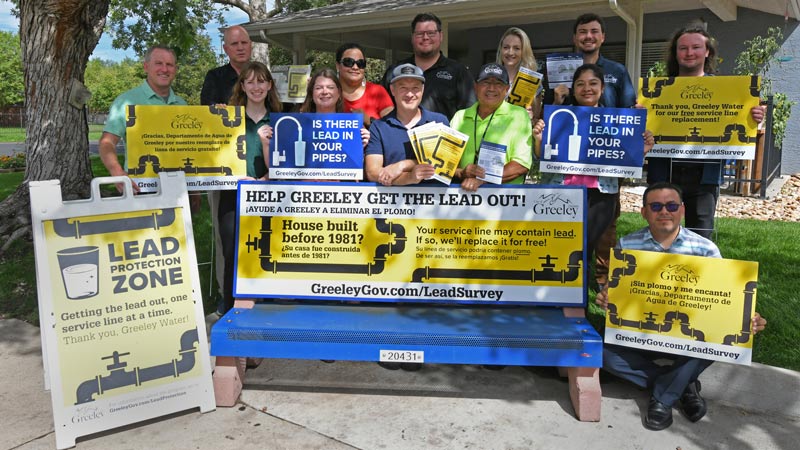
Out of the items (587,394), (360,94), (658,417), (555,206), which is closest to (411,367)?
(587,394)

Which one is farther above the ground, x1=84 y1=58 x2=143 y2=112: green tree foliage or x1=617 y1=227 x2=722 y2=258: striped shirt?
x1=84 y1=58 x2=143 y2=112: green tree foliage

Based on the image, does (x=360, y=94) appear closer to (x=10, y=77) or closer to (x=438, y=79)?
(x=438, y=79)

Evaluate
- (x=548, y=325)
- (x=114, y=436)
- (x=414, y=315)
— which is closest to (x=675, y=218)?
(x=548, y=325)

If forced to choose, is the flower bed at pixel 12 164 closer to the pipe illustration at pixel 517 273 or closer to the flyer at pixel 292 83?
the flyer at pixel 292 83

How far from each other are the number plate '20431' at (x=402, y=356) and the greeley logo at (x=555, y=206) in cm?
113

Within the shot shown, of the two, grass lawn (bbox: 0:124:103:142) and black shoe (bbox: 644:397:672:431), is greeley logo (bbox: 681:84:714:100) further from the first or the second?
grass lawn (bbox: 0:124:103:142)

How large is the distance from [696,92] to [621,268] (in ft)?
4.98

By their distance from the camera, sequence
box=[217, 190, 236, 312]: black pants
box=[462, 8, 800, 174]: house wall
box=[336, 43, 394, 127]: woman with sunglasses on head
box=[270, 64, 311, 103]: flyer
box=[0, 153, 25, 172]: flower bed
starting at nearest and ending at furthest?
box=[217, 190, 236, 312]: black pants < box=[336, 43, 394, 127]: woman with sunglasses on head < box=[270, 64, 311, 103]: flyer < box=[462, 8, 800, 174]: house wall < box=[0, 153, 25, 172]: flower bed

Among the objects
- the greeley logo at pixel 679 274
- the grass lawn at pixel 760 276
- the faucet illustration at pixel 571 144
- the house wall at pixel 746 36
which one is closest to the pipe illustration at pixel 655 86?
the faucet illustration at pixel 571 144

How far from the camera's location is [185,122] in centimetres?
411

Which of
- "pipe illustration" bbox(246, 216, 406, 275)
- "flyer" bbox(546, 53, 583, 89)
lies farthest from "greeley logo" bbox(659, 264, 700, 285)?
"flyer" bbox(546, 53, 583, 89)

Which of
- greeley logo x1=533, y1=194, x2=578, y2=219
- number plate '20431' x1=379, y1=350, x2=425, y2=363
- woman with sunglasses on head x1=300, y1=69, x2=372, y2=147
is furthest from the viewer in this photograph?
woman with sunglasses on head x1=300, y1=69, x2=372, y2=147

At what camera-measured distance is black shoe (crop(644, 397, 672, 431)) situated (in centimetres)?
330

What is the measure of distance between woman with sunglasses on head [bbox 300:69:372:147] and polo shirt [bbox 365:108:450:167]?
0.26 meters
